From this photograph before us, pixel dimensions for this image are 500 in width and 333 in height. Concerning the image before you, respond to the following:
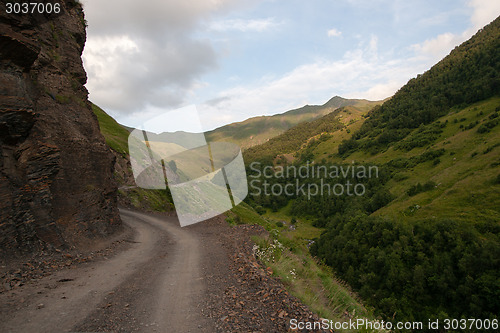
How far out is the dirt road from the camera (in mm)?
5598

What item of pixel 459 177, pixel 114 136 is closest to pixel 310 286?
pixel 114 136

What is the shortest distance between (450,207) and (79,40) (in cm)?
8613

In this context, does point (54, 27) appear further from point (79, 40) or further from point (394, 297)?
point (394, 297)

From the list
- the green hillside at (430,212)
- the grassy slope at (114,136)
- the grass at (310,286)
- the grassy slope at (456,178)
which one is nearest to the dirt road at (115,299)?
the grass at (310,286)

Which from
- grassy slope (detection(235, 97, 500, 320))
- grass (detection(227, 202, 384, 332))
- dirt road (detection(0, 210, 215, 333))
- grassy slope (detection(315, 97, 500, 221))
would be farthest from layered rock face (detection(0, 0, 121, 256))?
grassy slope (detection(315, 97, 500, 221))

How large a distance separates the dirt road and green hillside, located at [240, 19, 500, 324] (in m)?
21.5

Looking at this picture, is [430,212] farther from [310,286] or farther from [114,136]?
[114,136]

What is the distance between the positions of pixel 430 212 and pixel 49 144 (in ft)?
279

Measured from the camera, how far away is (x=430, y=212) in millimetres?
68750

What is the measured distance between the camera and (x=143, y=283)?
28.7 feet

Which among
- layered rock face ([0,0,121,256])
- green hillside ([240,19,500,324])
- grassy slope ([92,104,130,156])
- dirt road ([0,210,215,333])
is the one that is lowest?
green hillside ([240,19,500,324])

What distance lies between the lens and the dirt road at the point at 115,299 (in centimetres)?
560

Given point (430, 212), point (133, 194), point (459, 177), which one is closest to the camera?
point (133, 194)

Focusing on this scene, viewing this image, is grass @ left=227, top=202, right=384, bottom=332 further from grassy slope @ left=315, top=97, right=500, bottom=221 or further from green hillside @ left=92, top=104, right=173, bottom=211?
grassy slope @ left=315, top=97, right=500, bottom=221
